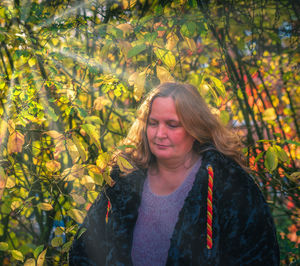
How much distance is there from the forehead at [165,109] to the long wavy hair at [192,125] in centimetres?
2

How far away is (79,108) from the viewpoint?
1.63 m

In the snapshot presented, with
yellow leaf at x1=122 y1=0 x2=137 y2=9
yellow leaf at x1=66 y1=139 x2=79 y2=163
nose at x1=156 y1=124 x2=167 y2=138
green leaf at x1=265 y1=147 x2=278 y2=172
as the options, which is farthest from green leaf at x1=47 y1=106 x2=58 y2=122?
green leaf at x1=265 y1=147 x2=278 y2=172

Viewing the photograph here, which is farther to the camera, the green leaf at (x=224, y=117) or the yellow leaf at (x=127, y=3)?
the yellow leaf at (x=127, y=3)

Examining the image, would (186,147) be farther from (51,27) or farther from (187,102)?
(51,27)

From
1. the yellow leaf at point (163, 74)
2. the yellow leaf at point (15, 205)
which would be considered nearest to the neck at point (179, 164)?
the yellow leaf at point (163, 74)

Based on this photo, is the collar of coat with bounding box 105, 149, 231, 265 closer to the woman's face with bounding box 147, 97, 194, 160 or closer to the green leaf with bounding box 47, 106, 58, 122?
the woman's face with bounding box 147, 97, 194, 160

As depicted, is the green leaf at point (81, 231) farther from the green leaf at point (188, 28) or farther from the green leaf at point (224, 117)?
the green leaf at point (188, 28)

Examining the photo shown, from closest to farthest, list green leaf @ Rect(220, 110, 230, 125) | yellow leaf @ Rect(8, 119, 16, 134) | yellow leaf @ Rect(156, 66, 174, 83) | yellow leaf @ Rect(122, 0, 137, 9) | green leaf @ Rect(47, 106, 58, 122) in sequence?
yellow leaf @ Rect(8, 119, 16, 134), green leaf @ Rect(47, 106, 58, 122), yellow leaf @ Rect(156, 66, 174, 83), green leaf @ Rect(220, 110, 230, 125), yellow leaf @ Rect(122, 0, 137, 9)

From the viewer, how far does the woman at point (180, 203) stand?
4.94 feet

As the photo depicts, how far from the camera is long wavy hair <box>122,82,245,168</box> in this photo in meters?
1.62

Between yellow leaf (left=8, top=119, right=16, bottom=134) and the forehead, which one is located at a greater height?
the forehead

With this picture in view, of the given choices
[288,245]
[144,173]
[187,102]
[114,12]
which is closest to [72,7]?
[114,12]

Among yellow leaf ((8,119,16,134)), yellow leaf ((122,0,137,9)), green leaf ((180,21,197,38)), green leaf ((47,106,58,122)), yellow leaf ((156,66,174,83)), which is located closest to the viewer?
yellow leaf ((8,119,16,134))

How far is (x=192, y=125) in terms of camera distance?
5.36 ft
